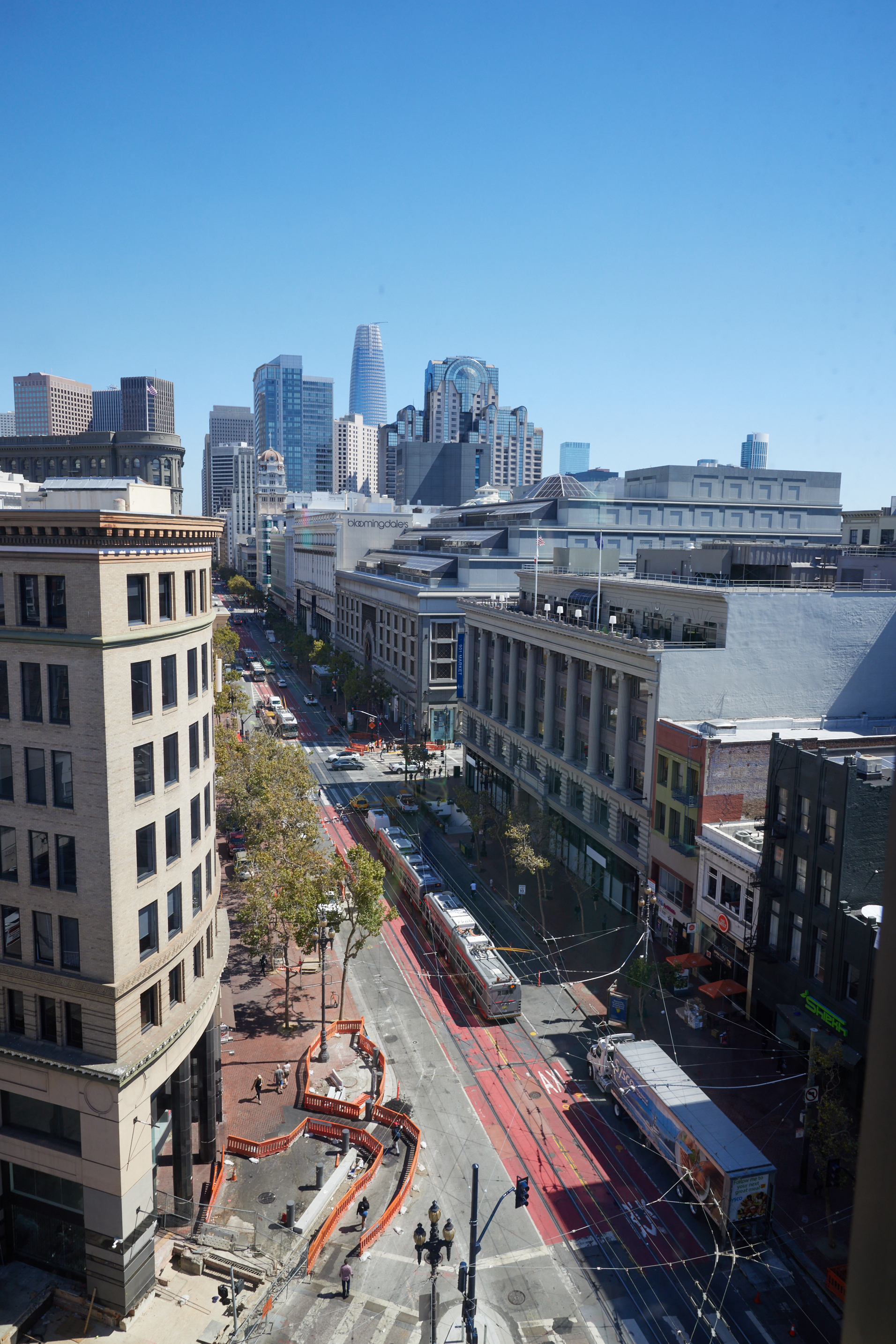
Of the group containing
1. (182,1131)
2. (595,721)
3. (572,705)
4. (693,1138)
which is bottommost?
(182,1131)

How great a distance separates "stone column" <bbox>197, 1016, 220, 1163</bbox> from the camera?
3809cm

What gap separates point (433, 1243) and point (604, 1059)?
13.9m

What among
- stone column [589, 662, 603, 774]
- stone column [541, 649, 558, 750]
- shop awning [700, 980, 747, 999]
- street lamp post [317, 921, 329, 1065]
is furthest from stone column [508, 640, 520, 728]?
street lamp post [317, 921, 329, 1065]

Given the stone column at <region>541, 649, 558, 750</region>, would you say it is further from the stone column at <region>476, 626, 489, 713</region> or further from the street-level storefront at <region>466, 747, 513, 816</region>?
the stone column at <region>476, 626, 489, 713</region>

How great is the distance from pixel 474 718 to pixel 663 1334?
64864 mm

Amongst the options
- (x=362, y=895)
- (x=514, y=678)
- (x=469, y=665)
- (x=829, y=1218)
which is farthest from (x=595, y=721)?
(x=829, y=1218)

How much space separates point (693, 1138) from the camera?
34969 millimetres

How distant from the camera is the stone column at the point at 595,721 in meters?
65.9

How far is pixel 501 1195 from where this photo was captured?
115ft

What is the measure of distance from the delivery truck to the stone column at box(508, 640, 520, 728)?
138 ft

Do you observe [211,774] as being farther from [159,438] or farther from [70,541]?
[159,438]

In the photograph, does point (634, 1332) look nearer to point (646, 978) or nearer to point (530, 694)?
point (646, 978)

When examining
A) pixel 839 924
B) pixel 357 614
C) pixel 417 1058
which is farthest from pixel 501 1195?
pixel 357 614

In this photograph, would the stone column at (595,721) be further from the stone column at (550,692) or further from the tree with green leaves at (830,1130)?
the tree with green leaves at (830,1130)
